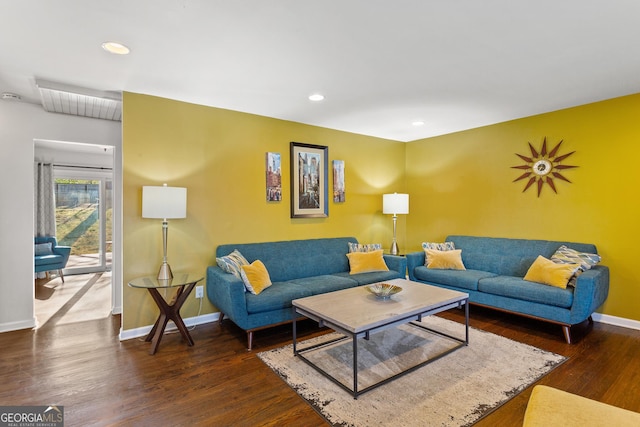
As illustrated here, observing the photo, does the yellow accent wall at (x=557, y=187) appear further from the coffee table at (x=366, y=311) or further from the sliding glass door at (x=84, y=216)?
the sliding glass door at (x=84, y=216)

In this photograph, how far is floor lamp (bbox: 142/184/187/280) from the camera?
118 inches

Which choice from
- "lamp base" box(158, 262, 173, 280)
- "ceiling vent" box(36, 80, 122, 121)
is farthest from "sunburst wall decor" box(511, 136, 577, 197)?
"ceiling vent" box(36, 80, 122, 121)

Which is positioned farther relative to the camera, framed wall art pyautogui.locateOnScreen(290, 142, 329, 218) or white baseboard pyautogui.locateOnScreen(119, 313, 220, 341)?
framed wall art pyautogui.locateOnScreen(290, 142, 329, 218)

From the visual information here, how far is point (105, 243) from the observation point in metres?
6.44

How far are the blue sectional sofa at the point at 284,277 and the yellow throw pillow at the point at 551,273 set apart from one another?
1448 millimetres

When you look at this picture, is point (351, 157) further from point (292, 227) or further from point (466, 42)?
point (466, 42)

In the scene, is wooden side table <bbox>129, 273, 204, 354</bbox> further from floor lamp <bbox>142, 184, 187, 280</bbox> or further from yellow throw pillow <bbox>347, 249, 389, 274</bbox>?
yellow throw pillow <bbox>347, 249, 389, 274</bbox>

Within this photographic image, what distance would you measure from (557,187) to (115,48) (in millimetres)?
4707

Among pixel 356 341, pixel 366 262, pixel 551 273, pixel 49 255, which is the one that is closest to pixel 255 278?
pixel 356 341

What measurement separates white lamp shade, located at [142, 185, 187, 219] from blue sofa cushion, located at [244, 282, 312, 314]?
105cm

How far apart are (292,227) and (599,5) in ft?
11.3

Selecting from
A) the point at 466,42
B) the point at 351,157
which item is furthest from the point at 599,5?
the point at 351,157

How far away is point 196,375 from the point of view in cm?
249

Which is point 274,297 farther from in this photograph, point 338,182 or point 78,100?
point 78,100
